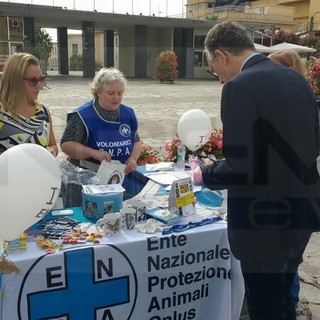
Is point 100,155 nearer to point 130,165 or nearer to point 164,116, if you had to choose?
point 130,165

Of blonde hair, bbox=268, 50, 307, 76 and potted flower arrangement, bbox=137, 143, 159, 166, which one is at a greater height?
blonde hair, bbox=268, 50, 307, 76

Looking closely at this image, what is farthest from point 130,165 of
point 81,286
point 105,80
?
A: point 81,286

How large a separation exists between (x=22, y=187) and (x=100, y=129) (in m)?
1.23

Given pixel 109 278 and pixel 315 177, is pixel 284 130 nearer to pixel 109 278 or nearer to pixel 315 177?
pixel 315 177

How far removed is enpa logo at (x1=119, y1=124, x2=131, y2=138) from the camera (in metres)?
2.86

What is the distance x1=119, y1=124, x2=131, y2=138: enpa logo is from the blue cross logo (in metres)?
1.25

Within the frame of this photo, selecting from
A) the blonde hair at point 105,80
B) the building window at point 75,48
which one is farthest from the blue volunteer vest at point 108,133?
the building window at point 75,48

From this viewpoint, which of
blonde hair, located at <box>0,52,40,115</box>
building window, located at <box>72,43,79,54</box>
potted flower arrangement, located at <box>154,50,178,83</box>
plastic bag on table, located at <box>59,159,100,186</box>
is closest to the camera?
plastic bag on table, located at <box>59,159,100,186</box>

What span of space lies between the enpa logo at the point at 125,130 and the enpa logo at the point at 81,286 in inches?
48.1

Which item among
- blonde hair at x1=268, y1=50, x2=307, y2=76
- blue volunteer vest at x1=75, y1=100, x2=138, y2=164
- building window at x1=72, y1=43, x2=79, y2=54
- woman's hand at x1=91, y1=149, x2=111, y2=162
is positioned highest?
building window at x1=72, y1=43, x2=79, y2=54

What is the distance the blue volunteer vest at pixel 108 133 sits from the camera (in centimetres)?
274

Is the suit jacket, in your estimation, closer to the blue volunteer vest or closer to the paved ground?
the paved ground

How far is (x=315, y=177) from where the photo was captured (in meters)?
1.65

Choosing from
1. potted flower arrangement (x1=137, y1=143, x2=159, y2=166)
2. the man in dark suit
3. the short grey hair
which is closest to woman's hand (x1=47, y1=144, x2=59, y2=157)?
potted flower arrangement (x1=137, y1=143, x2=159, y2=166)
